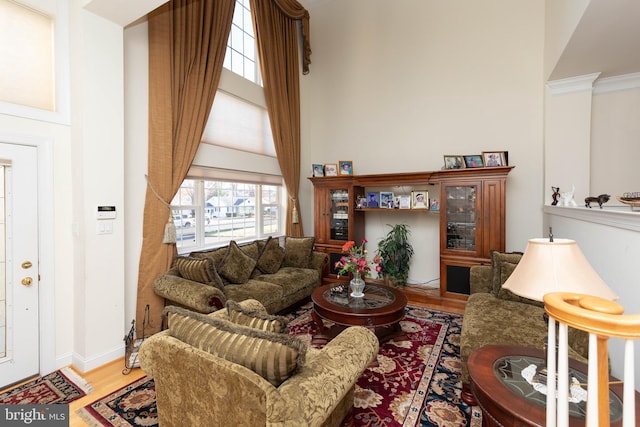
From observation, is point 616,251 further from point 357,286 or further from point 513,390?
point 357,286

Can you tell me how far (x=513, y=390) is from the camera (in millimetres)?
1355

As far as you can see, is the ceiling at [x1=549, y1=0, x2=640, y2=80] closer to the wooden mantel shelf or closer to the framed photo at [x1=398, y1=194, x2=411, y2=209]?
the wooden mantel shelf

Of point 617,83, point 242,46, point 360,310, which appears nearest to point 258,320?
point 360,310

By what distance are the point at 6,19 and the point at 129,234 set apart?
195 centimetres

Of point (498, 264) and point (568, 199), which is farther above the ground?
point (568, 199)

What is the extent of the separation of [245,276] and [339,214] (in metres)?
2.03

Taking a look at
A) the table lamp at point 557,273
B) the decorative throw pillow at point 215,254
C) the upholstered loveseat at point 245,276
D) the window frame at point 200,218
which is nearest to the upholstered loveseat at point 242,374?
the table lamp at point 557,273

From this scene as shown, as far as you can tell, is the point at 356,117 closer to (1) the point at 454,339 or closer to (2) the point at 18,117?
(1) the point at 454,339

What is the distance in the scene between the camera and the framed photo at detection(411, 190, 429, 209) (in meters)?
4.36

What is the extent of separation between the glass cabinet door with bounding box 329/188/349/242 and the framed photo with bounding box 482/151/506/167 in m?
2.06

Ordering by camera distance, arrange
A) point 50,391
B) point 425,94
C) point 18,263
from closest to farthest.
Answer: point 50,391
point 18,263
point 425,94

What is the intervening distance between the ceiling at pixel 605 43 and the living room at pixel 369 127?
0.49 feet

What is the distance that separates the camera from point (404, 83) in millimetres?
4793

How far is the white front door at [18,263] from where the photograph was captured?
90.0 inches
